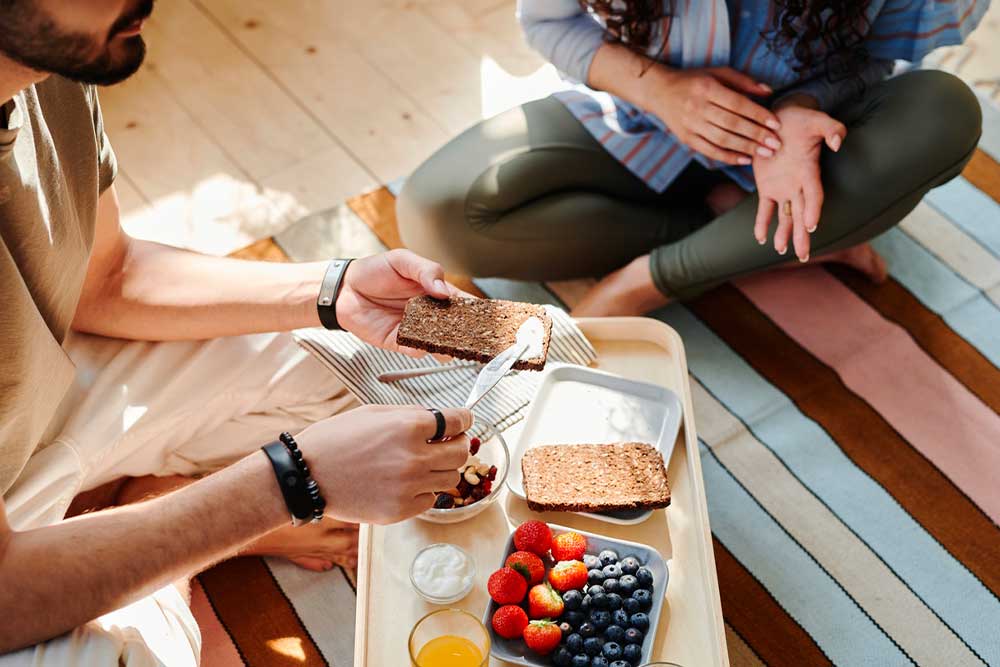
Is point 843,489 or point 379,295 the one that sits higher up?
point 379,295

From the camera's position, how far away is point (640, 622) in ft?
4.13

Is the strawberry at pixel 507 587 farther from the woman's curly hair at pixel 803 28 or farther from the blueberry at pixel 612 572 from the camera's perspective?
the woman's curly hair at pixel 803 28

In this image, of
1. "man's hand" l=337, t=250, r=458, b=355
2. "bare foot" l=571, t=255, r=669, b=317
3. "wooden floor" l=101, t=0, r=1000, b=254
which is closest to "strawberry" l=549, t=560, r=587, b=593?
"man's hand" l=337, t=250, r=458, b=355

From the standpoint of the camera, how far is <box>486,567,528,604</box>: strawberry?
1.26 m

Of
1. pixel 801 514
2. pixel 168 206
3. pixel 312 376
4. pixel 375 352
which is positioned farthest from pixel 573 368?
pixel 168 206

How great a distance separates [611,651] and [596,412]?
0.40 meters

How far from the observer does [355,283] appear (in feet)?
5.12

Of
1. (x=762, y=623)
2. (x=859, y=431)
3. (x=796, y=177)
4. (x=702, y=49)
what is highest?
(x=702, y=49)

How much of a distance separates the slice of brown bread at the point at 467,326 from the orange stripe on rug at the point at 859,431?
74cm

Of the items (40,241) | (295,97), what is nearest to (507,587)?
(40,241)

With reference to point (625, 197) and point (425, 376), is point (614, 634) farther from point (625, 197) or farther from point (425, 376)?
point (625, 197)

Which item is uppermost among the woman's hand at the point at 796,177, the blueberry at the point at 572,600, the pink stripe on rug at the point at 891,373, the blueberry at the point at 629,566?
the woman's hand at the point at 796,177

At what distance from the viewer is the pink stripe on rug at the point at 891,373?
188cm

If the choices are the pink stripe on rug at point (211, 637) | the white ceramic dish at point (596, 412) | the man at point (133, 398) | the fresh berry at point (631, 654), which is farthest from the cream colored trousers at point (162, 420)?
the fresh berry at point (631, 654)
